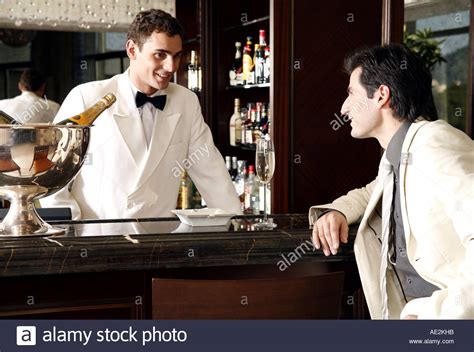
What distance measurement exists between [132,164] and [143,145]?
104mm

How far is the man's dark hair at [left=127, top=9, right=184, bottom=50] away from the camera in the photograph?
3.11m

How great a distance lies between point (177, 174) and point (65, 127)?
1381mm

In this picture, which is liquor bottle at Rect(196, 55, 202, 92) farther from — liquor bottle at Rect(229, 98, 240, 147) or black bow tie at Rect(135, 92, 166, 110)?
black bow tie at Rect(135, 92, 166, 110)

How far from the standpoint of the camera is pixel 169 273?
1.99 meters

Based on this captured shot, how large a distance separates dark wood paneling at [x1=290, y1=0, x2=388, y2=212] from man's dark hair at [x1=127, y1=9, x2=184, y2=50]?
596 mm

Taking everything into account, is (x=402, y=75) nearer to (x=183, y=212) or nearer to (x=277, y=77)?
(x=183, y=212)

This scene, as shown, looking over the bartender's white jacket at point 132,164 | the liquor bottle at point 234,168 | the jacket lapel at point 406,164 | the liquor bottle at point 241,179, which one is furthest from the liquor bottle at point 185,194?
the jacket lapel at point 406,164

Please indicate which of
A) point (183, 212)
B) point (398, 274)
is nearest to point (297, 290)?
point (398, 274)

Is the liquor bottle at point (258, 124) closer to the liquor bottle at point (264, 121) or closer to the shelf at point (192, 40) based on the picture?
the liquor bottle at point (264, 121)

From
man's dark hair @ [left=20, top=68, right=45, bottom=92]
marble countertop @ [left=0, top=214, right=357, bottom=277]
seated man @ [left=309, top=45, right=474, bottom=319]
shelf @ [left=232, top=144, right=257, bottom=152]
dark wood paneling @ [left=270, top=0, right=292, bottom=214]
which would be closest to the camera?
seated man @ [left=309, top=45, right=474, bottom=319]

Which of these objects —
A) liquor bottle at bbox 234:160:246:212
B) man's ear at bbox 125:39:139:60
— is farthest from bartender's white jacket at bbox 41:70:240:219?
liquor bottle at bbox 234:160:246:212

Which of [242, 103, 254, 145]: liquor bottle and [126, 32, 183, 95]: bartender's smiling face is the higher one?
[126, 32, 183, 95]: bartender's smiling face

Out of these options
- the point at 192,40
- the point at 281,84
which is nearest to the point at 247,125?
the point at 192,40

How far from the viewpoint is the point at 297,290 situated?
168 cm
